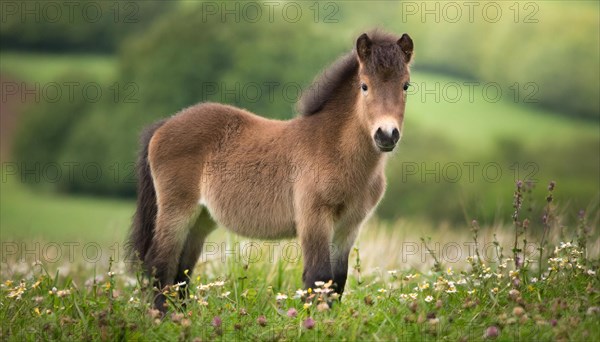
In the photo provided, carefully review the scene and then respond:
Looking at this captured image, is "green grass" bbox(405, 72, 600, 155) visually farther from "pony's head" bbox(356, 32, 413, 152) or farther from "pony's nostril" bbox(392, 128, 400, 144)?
"pony's nostril" bbox(392, 128, 400, 144)

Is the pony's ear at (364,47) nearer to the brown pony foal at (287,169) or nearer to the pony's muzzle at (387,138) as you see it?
the brown pony foal at (287,169)

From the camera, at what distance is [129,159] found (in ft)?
101

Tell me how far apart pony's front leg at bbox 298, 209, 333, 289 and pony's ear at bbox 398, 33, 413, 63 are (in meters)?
1.50

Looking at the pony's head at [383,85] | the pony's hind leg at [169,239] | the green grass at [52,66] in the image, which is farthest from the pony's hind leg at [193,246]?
the green grass at [52,66]

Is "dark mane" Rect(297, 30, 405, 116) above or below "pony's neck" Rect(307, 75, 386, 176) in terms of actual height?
above

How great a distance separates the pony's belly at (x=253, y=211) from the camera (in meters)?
6.73

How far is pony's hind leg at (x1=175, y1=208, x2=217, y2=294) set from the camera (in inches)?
290

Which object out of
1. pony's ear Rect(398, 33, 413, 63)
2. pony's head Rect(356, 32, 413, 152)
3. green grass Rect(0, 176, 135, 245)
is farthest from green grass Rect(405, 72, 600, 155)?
pony's head Rect(356, 32, 413, 152)

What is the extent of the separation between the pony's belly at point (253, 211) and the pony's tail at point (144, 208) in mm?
632

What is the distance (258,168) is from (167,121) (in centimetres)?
120

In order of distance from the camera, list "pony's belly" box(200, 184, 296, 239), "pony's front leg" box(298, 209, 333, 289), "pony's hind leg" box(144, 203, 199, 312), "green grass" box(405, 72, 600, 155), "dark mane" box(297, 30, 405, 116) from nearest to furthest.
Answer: "dark mane" box(297, 30, 405, 116), "pony's front leg" box(298, 209, 333, 289), "pony's belly" box(200, 184, 296, 239), "pony's hind leg" box(144, 203, 199, 312), "green grass" box(405, 72, 600, 155)

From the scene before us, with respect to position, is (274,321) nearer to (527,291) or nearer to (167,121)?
(527,291)

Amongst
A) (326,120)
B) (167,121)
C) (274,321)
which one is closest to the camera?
(274,321)

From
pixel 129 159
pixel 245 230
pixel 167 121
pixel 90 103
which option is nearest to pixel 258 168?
pixel 245 230
